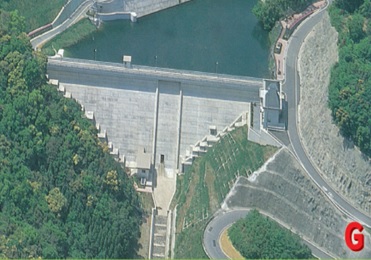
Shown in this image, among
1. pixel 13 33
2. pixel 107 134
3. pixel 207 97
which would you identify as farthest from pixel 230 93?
pixel 13 33

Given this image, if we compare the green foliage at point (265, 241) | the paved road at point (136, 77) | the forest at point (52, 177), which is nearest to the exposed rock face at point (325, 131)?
the paved road at point (136, 77)

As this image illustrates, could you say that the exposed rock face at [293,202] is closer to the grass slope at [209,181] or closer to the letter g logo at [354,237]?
the letter g logo at [354,237]

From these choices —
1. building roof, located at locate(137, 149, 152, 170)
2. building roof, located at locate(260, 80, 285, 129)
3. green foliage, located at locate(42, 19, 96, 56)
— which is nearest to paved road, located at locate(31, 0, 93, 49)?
green foliage, located at locate(42, 19, 96, 56)

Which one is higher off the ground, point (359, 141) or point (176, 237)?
point (359, 141)

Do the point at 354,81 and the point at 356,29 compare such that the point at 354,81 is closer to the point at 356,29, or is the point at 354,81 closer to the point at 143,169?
the point at 356,29

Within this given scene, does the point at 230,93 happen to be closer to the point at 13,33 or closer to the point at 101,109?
the point at 101,109

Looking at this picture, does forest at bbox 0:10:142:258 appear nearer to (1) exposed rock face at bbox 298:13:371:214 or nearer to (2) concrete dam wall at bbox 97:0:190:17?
(2) concrete dam wall at bbox 97:0:190:17
